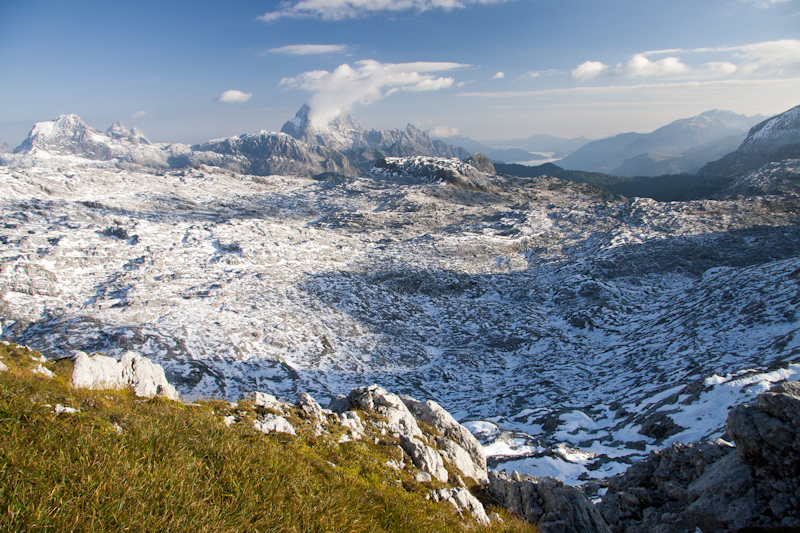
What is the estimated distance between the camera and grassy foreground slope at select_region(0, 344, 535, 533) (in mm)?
3092

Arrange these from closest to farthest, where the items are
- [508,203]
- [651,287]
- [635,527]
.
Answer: [635,527], [651,287], [508,203]

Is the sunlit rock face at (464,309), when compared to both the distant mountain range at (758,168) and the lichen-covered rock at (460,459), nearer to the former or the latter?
the lichen-covered rock at (460,459)

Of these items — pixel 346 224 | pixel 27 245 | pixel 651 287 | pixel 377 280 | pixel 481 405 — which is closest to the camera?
pixel 481 405

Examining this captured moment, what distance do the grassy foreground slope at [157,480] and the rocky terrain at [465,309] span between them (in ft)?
49.3

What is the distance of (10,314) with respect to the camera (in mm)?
35125

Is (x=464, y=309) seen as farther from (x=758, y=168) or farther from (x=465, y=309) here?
(x=758, y=168)

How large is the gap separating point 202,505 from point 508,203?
133 m

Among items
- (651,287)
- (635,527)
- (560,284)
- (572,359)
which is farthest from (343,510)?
(651,287)

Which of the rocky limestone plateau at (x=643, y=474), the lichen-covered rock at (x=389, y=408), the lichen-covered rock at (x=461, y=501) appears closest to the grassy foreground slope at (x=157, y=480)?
the lichen-covered rock at (x=461, y=501)

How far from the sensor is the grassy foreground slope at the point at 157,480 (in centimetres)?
309

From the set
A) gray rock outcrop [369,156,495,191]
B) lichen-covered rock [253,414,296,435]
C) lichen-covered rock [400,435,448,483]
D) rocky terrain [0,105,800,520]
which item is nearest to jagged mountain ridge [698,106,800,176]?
rocky terrain [0,105,800,520]

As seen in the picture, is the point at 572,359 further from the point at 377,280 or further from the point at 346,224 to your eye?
the point at 346,224

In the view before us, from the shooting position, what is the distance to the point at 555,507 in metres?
9.17

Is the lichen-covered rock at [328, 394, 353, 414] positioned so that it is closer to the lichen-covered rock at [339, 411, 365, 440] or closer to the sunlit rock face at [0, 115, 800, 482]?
the lichen-covered rock at [339, 411, 365, 440]
